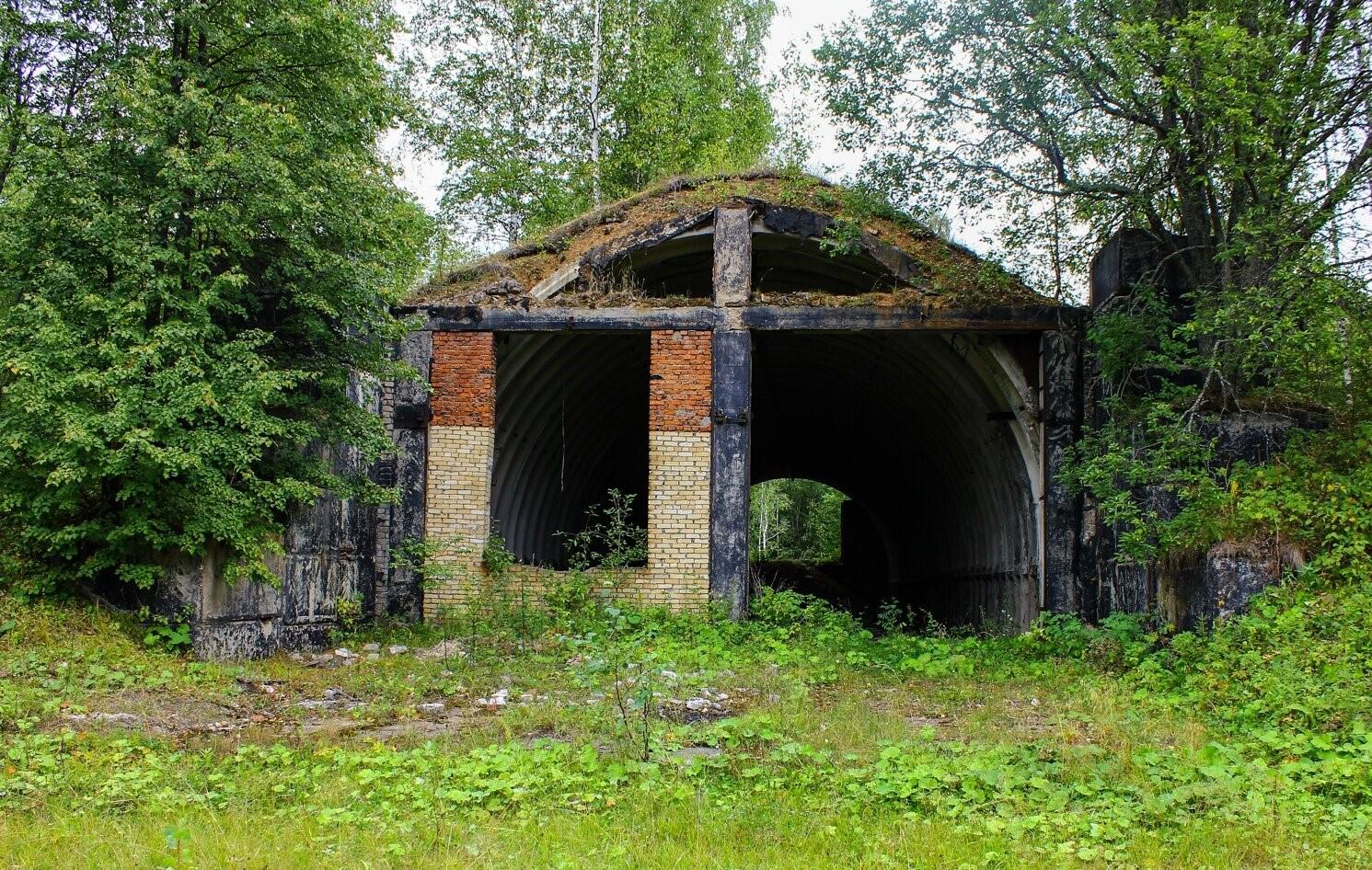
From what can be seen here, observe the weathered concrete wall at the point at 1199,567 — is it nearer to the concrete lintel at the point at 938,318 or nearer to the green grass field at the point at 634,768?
the green grass field at the point at 634,768

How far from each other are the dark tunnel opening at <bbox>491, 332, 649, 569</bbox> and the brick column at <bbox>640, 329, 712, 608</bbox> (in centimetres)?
124

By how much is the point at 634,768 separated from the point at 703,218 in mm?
9540

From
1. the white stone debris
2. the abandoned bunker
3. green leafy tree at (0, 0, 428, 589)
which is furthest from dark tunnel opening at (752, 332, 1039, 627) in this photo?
the white stone debris

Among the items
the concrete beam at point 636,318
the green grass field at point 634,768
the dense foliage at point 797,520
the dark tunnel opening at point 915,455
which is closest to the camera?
the green grass field at point 634,768

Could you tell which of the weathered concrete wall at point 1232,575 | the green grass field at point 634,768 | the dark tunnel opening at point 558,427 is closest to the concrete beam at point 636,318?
the dark tunnel opening at point 558,427

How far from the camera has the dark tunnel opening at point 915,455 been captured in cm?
1512

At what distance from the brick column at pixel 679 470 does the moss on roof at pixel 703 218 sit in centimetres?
80

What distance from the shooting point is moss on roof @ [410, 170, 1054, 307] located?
44.5 ft

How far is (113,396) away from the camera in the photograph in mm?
9477

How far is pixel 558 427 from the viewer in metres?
17.1

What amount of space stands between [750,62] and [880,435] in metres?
Result: 12.9

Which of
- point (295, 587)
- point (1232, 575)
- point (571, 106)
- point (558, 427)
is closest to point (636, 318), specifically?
point (558, 427)

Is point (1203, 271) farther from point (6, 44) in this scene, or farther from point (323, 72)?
point (6, 44)

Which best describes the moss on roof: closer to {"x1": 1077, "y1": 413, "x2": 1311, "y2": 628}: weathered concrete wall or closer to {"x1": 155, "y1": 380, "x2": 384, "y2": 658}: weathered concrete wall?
{"x1": 155, "y1": 380, "x2": 384, "y2": 658}: weathered concrete wall
